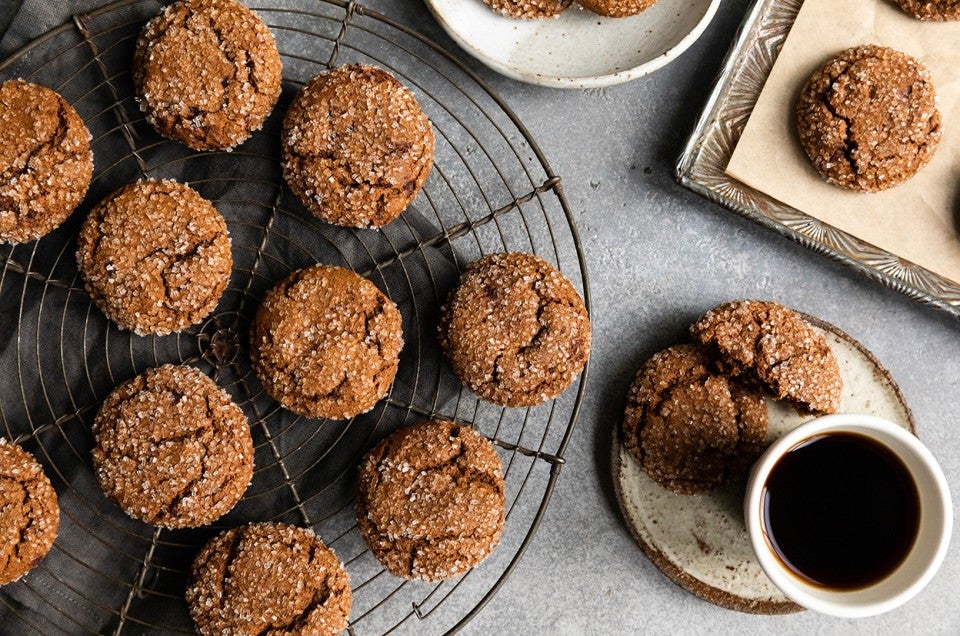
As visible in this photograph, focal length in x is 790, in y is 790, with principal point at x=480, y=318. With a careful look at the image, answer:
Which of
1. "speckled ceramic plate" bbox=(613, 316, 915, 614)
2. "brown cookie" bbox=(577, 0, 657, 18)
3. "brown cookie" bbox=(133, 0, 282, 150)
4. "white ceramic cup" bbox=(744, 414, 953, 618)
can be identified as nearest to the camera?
"white ceramic cup" bbox=(744, 414, 953, 618)

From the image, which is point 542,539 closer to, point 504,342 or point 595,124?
point 504,342

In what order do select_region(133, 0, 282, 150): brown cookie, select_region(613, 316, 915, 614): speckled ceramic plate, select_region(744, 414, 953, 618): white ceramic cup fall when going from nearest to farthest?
select_region(744, 414, 953, 618): white ceramic cup < select_region(133, 0, 282, 150): brown cookie < select_region(613, 316, 915, 614): speckled ceramic plate

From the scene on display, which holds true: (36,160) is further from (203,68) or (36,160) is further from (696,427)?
(696,427)

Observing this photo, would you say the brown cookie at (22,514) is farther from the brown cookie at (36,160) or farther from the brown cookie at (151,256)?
the brown cookie at (36,160)

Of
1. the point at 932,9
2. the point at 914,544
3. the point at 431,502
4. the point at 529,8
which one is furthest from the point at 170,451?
the point at 932,9

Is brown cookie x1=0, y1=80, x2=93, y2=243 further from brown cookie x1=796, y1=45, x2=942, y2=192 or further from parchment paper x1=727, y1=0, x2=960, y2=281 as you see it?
brown cookie x1=796, y1=45, x2=942, y2=192

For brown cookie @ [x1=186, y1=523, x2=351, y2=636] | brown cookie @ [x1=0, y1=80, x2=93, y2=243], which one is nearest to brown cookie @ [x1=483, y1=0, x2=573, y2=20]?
brown cookie @ [x1=0, y1=80, x2=93, y2=243]
